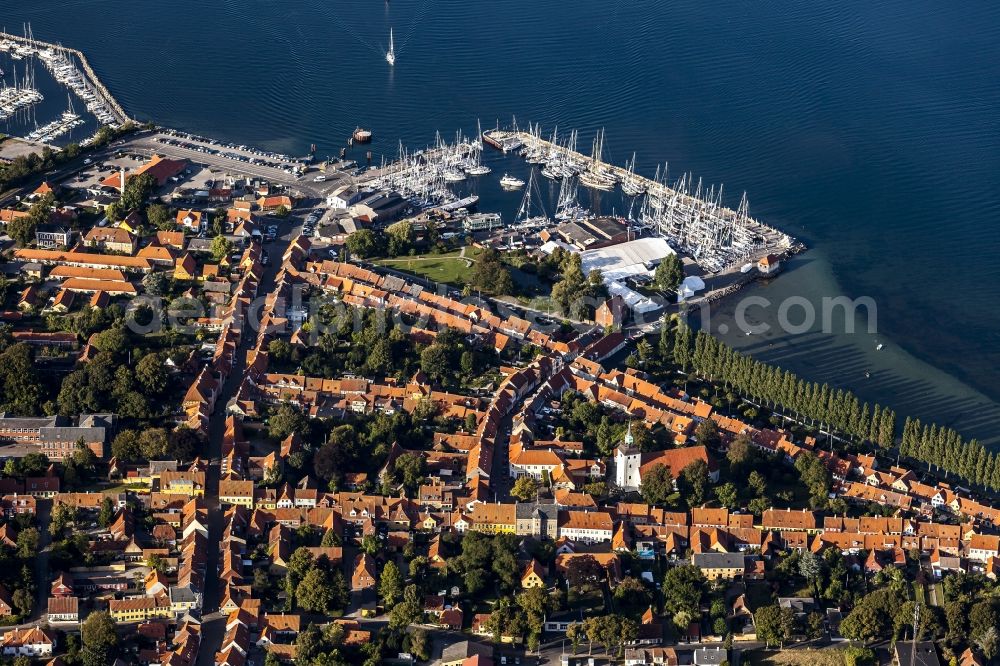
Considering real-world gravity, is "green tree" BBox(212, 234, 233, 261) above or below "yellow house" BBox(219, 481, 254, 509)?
above

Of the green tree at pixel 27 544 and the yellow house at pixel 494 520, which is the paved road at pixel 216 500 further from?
the yellow house at pixel 494 520

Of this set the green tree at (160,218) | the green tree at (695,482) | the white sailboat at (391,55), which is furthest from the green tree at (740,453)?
the white sailboat at (391,55)

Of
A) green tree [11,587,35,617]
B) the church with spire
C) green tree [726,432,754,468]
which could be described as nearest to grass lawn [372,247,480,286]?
the church with spire

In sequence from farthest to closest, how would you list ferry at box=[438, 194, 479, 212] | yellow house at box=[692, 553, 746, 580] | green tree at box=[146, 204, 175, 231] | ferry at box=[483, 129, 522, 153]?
1. ferry at box=[483, 129, 522, 153]
2. ferry at box=[438, 194, 479, 212]
3. green tree at box=[146, 204, 175, 231]
4. yellow house at box=[692, 553, 746, 580]

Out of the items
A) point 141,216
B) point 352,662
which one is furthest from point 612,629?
point 141,216

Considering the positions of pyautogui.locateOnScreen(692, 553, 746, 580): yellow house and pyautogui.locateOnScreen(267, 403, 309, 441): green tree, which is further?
pyautogui.locateOnScreen(267, 403, 309, 441): green tree

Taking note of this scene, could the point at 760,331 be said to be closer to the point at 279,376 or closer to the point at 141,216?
the point at 279,376

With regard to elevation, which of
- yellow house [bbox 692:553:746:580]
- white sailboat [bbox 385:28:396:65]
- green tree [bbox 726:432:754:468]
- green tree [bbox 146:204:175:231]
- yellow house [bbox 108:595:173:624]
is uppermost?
white sailboat [bbox 385:28:396:65]

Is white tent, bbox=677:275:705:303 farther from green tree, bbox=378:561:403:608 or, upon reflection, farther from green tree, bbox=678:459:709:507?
green tree, bbox=378:561:403:608
